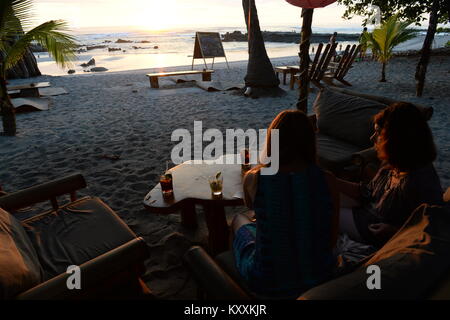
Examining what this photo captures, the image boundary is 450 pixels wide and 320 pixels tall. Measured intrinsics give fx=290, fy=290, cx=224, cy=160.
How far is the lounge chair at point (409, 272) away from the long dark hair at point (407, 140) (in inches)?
22.0

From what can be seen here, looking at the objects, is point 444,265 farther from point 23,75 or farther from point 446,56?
point 446,56

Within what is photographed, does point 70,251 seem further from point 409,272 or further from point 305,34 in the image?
point 305,34

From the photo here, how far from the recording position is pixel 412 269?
3.10 feet

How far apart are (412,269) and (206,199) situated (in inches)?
62.1

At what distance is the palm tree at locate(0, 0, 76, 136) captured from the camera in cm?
472

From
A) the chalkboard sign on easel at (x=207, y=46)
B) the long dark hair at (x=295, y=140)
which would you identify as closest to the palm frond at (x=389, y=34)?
the chalkboard sign on easel at (x=207, y=46)

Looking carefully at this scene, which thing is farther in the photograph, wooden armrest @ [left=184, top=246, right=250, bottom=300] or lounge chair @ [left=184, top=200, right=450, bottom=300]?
wooden armrest @ [left=184, top=246, right=250, bottom=300]

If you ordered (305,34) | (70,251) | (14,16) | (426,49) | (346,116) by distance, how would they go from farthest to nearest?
A: (426,49) < (14,16) < (305,34) < (346,116) < (70,251)

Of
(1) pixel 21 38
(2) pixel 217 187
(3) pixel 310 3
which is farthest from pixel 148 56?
(2) pixel 217 187

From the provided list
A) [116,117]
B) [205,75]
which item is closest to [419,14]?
[205,75]

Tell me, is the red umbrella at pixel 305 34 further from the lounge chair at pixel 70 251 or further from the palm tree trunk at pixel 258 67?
the palm tree trunk at pixel 258 67

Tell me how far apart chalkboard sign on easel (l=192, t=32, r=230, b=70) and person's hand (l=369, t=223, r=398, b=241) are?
35.6 ft

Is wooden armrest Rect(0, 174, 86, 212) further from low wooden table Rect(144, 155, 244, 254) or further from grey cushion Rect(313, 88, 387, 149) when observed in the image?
grey cushion Rect(313, 88, 387, 149)

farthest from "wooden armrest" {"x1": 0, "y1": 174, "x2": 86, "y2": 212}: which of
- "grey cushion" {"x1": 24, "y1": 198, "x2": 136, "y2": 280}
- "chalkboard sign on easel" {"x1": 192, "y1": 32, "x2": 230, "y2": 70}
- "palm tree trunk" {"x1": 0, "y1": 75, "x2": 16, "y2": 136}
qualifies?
"chalkboard sign on easel" {"x1": 192, "y1": 32, "x2": 230, "y2": 70}
